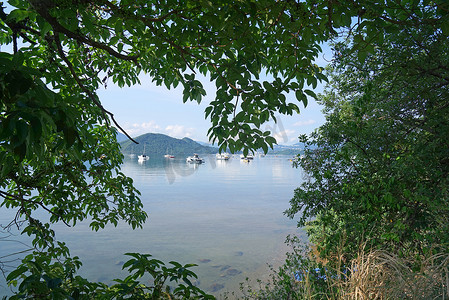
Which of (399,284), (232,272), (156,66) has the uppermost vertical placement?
(156,66)

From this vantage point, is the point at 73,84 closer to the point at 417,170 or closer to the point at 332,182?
the point at 332,182

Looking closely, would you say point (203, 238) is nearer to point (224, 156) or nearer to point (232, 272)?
point (232, 272)

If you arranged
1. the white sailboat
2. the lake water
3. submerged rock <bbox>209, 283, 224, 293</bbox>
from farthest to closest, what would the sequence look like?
the lake water < submerged rock <bbox>209, 283, 224, 293</bbox> < the white sailboat

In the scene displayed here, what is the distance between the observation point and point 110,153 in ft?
12.2

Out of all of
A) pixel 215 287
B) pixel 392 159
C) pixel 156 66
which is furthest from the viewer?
pixel 215 287

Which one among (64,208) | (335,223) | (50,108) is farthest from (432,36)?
(64,208)

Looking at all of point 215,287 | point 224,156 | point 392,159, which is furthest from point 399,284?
point 224,156

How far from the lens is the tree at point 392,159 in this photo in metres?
3.65

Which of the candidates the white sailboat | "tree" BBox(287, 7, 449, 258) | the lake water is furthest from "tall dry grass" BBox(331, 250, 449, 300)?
the lake water

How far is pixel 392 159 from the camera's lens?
4082mm

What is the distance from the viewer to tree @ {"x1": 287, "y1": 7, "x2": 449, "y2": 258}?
3.65 meters

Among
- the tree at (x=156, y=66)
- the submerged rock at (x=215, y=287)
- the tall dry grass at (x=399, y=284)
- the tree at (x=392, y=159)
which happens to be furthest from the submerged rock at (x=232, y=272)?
the tall dry grass at (x=399, y=284)

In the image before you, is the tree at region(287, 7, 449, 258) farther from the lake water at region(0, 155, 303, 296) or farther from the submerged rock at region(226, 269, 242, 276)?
the submerged rock at region(226, 269, 242, 276)

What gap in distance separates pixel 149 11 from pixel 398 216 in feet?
12.3
